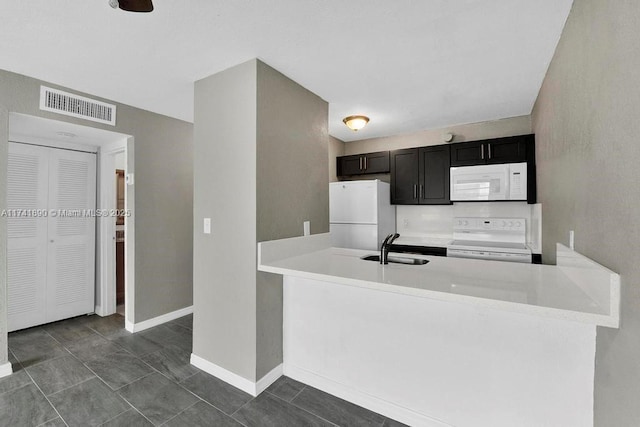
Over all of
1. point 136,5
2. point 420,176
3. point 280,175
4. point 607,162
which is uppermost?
point 136,5

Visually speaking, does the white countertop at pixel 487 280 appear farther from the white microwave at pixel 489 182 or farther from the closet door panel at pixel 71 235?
the closet door panel at pixel 71 235

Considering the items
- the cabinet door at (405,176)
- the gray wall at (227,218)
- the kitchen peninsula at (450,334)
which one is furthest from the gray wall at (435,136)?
the gray wall at (227,218)

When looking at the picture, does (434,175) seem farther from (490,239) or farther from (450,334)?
(450,334)

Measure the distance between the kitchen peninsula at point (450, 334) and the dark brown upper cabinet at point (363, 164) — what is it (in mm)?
2047

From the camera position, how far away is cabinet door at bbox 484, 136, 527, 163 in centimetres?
319

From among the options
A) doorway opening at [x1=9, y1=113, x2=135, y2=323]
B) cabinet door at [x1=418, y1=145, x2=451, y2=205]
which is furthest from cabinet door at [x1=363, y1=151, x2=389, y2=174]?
doorway opening at [x1=9, y1=113, x2=135, y2=323]

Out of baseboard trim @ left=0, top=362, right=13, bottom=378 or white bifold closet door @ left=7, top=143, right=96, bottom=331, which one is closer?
baseboard trim @ left=0, top=362, right=13, bottom=378

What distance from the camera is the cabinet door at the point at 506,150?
3.19 m

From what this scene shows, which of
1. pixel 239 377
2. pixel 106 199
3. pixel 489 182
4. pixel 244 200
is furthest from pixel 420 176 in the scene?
pixel 106 199

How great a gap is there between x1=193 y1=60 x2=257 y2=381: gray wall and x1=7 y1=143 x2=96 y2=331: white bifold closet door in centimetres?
211

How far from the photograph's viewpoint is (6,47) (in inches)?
75.8

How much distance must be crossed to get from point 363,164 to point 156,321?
3.32 meters

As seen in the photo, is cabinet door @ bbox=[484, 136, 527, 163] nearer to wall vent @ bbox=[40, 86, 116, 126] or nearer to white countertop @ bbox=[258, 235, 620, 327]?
white countertop @ bbox=[258, 235, 620, 327]

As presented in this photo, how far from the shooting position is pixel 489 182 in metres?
3.34
